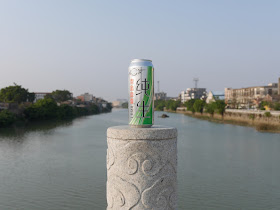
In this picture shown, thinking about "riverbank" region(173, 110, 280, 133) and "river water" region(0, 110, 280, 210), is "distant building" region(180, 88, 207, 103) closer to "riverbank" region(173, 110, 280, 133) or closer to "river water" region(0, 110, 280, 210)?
"riverbank" region(173, 110, 280, 133)

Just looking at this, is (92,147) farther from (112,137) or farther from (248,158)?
(112,137)

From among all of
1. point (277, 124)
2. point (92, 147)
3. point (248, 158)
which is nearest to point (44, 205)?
point (92, 147)

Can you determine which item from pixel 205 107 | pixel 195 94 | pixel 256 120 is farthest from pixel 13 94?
pixel 195 94

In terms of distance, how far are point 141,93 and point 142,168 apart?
77 centimetres

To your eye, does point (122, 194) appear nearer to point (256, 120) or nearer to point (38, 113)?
point (256, 120)

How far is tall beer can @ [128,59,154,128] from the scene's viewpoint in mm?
2596

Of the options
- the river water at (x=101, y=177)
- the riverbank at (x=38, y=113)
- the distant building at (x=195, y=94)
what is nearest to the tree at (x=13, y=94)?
the riverbank at (x=38, y=113)

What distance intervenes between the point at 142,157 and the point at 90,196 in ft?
26.7

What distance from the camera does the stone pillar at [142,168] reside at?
2.54m

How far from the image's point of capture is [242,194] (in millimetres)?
10273

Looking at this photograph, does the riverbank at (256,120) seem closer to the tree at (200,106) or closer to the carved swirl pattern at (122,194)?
the tree at (200,106)

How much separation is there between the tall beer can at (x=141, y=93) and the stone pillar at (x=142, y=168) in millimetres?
131

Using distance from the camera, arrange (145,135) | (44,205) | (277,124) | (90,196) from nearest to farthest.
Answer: (145,135) < (44,205) < (90,196) < (277,124)

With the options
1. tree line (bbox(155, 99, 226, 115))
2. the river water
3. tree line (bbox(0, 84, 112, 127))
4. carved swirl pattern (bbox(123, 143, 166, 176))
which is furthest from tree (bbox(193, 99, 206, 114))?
carved swirl pattern (bbox(123, 143, 166, 176))
